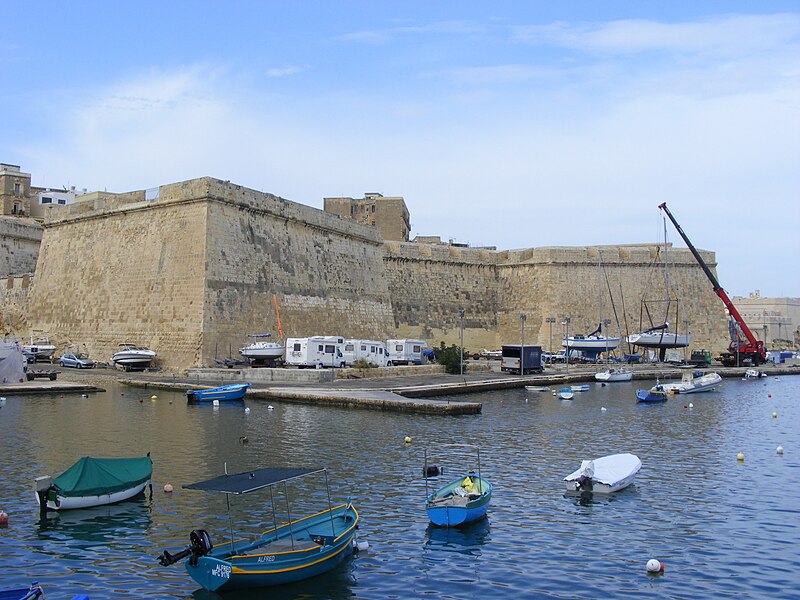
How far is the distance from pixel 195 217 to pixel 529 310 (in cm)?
3075

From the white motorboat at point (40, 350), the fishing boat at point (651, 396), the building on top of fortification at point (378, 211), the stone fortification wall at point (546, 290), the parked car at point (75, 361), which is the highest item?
the building on top of fortification at point (378, 211)

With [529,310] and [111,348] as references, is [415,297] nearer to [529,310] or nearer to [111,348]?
[529,310]

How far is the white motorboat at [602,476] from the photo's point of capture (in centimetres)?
1452

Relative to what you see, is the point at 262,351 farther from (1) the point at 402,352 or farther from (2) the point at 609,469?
(2) the point at 609,469

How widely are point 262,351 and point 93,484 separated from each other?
2235 cm

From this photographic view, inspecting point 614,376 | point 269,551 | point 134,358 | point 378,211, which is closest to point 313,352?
point 134,358

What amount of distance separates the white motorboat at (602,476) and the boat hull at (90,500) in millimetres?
7966

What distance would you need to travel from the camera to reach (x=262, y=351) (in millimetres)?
35312

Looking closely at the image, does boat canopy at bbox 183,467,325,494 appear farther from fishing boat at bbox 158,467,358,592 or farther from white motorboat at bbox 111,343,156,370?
white motorboat at bbox 111,343,156,370

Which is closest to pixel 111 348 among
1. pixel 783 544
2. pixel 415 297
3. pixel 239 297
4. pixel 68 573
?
pixel 239 297

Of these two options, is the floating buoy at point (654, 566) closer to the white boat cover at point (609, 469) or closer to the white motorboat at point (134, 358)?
the white boat cover at point (609, 469)

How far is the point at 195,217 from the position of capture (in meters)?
35.6

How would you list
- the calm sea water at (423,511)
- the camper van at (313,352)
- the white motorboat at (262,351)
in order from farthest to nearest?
the white motorboat at (262,351) → the camper van at (313,352) → the calm sea water at (423,511)

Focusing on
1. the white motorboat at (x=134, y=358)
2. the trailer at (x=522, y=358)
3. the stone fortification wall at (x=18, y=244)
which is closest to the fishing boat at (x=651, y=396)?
the trailer at (x=522, y=358)
